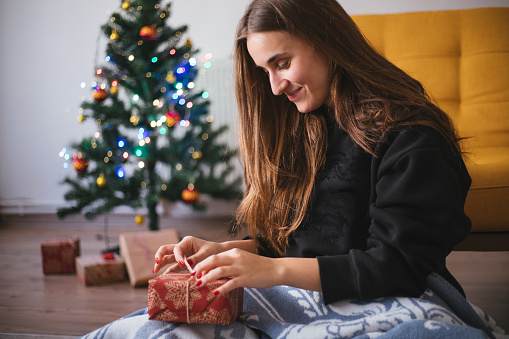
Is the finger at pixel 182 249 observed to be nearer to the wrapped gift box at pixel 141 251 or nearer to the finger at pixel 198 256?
the finger at pixel 198 256

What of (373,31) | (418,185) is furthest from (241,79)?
(373,31)

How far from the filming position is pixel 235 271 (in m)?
0.90

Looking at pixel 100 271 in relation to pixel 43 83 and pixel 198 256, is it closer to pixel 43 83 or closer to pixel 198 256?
pixel 198 256

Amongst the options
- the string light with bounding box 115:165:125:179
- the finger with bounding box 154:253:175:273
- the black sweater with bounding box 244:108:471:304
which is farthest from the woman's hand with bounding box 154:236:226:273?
the string light with bounding box 115:165:125:179

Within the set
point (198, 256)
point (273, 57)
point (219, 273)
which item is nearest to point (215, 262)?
point (219, 273)

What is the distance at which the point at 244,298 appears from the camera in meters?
1.09

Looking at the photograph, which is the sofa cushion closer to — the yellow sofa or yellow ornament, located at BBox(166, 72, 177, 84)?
the yellow sofa

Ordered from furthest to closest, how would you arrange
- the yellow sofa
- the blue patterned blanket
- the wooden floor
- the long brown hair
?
the yellow sofa
the wooden floor
the long brown hair
the blue patterned blanket

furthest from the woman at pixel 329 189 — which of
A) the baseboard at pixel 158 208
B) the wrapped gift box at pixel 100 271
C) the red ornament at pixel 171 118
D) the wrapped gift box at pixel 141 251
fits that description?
the baseboard at pixel 158 208

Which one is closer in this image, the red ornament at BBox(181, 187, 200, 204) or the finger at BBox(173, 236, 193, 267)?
the finger at BBox(173, 236, 193, 267)

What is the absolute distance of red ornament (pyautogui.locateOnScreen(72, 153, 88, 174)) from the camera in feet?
9.39

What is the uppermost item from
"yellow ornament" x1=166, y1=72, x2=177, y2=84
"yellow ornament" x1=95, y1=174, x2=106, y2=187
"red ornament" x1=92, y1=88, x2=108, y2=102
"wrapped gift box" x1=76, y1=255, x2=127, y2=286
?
"yellow ornament" x1=166, y1=72, x2=177, y2=84

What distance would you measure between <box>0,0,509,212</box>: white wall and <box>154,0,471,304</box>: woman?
2.47 meters

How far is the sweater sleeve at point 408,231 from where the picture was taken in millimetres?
919
